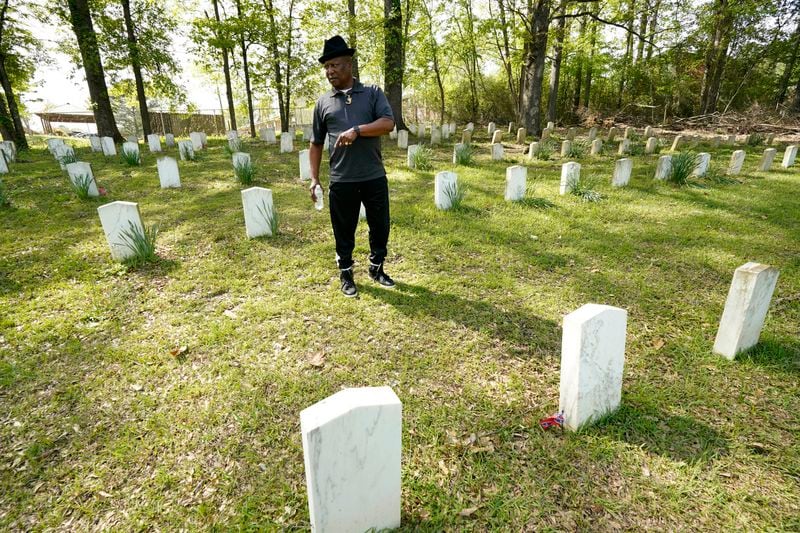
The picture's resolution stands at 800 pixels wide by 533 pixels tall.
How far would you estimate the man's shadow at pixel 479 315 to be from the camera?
9.51ft

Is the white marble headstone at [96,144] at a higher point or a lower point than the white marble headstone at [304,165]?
higher

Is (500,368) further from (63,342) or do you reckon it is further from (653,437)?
(63,342)

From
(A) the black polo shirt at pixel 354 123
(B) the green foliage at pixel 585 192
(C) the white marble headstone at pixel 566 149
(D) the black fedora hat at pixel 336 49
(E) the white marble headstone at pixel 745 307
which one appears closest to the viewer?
(E) the white marble headstone at pixel 745 307

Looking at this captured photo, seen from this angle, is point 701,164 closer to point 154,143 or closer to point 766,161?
point 766,161

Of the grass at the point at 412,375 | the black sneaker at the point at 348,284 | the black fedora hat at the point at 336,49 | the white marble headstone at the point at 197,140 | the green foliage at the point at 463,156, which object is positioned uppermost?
the black fedora hat at the point at 336,49

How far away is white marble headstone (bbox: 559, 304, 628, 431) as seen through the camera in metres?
1.80

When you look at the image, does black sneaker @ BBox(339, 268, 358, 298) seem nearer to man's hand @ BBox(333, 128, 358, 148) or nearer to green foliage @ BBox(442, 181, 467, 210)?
man's hand @ BBox(333, 128, 358, 148)

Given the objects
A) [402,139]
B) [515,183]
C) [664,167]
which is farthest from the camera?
[402,139]

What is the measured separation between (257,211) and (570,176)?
517cm

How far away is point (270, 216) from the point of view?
473 centimetres

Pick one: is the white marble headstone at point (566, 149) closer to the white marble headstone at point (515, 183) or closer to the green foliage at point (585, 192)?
the green foliage at point (585, 192)

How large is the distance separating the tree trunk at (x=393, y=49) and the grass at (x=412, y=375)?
9929 millimetres

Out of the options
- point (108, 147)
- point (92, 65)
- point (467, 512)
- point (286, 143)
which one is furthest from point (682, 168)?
point (92, 65)

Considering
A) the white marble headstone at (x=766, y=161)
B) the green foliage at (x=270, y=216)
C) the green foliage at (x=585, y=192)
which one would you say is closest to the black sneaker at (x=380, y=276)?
the green foliage at (x=270, y=216)
